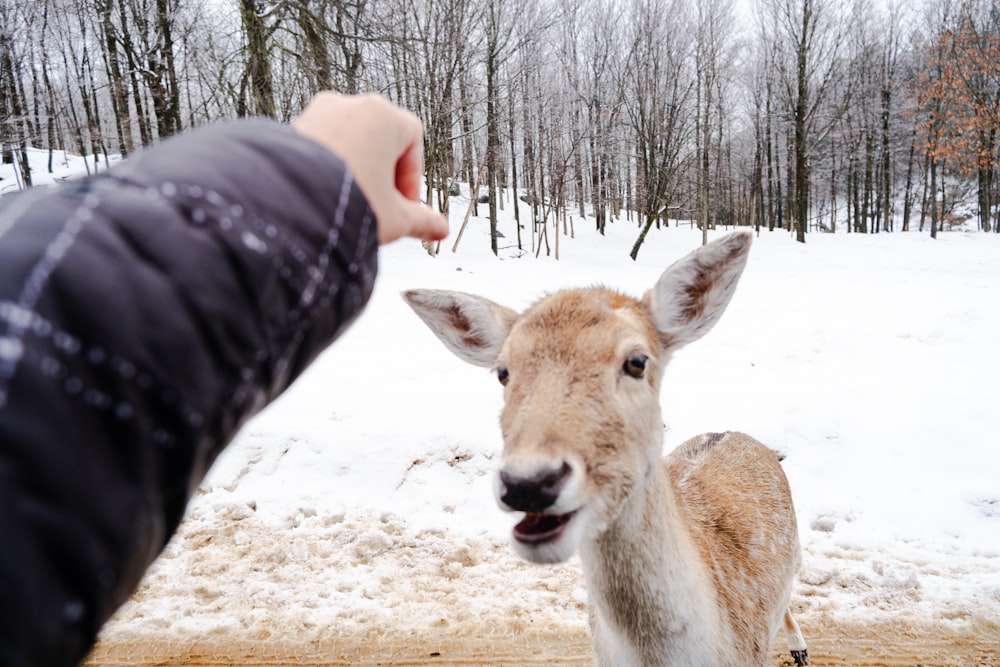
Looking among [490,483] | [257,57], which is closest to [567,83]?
[257,57]

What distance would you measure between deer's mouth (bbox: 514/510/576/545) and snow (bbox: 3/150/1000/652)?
2.38m

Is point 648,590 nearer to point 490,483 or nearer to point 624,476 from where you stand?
point 624,476

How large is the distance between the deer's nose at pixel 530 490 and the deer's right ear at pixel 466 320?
3.78ft

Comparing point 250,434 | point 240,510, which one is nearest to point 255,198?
point 240,510

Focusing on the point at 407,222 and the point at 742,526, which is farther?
the point at 742,526

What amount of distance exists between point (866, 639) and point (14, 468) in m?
4.47

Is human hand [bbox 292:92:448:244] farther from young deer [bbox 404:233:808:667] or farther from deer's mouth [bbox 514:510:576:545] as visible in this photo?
deer's mouth [bbox 514:510:576:545]

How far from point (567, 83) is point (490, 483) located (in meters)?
25.8

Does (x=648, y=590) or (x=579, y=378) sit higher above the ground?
(x=579, y=378)

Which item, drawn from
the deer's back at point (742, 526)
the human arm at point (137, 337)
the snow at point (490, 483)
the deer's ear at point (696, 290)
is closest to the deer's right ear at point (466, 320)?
the deer's ear at point (696, 290)

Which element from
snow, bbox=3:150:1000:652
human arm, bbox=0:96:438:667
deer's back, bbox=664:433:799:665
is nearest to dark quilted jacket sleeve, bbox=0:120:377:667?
human arm, bbox=0:96:438:667

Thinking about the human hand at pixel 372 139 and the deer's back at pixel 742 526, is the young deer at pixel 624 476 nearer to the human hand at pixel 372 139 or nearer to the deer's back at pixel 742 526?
the deer's back at pixel 742 526

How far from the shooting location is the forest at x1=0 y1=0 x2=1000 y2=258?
54.1 feet

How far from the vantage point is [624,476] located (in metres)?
1.87
